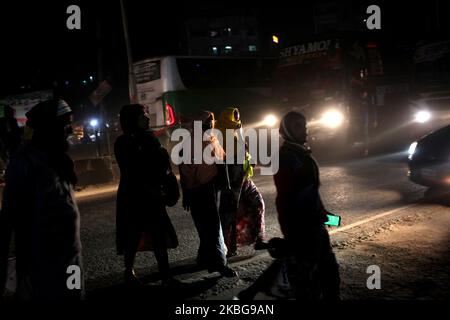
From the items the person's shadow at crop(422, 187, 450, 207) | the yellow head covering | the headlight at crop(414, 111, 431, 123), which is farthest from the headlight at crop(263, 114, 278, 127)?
the yellow head covering

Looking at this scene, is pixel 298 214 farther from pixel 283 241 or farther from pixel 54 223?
pixel 54 223

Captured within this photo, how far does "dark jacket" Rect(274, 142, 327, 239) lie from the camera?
335 centimetres

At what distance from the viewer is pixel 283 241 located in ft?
11.1

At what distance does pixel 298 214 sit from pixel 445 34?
15.8 metres

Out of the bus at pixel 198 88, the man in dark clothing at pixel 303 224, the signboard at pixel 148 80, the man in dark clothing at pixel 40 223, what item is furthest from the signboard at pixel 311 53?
the man in dark clothing at pixel 40 223

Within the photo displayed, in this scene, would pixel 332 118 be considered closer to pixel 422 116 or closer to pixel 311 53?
pixel 311 53

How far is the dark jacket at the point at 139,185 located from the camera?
4582 millimetres

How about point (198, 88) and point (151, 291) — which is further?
point (198, 88)

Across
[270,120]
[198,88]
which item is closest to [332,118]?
[270,120]

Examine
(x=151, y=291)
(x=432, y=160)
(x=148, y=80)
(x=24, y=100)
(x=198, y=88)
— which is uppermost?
(x=24, y=100)

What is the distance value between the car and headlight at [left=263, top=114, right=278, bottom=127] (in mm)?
7589

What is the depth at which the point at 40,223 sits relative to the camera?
2693mm

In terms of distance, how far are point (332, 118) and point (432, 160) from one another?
6983 mm
